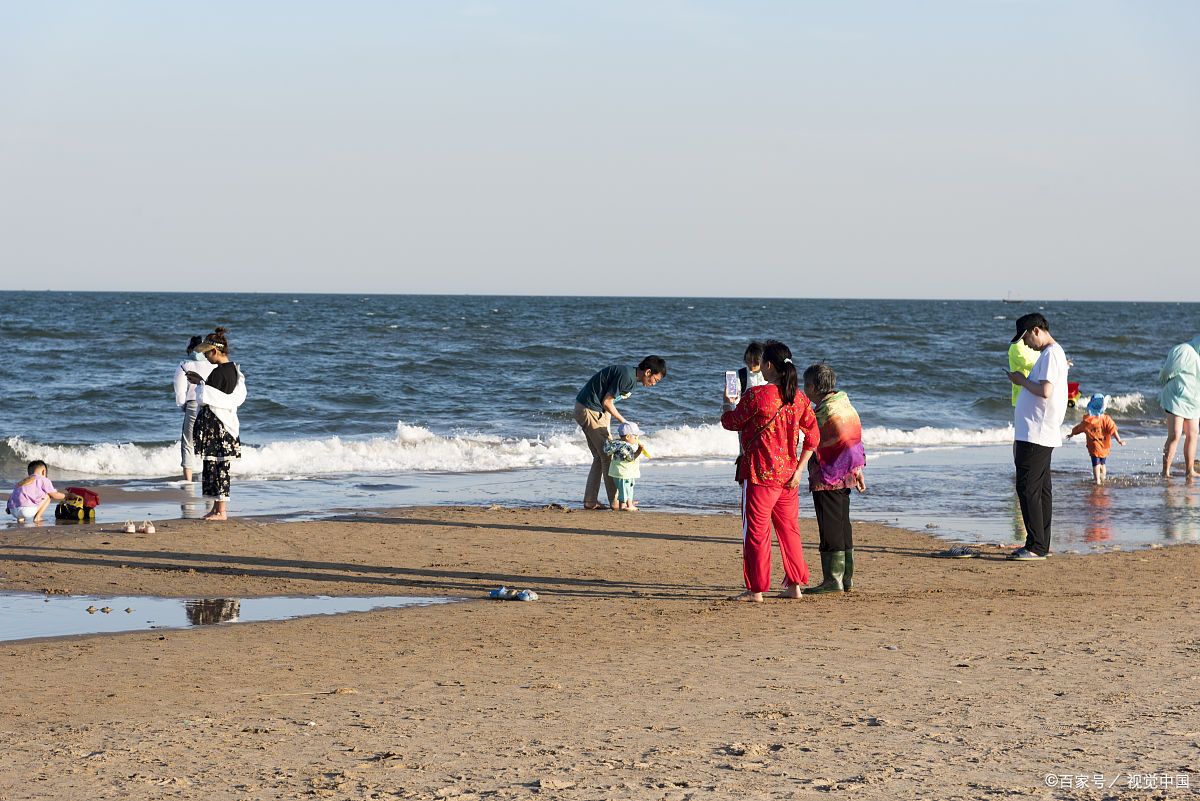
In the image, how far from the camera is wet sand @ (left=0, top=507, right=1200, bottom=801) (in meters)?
4.41

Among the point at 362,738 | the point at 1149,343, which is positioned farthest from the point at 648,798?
the point at 1149,343

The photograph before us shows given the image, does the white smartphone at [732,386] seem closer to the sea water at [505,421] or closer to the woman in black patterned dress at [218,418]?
the sea water at [505,421]

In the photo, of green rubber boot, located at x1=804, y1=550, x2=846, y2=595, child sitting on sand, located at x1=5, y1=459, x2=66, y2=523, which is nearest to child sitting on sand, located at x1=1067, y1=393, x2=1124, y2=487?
green rubber boot, located at x1=804, y1=550, x2=846, y2=595

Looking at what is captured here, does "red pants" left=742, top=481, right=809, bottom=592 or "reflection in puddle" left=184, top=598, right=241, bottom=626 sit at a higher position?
"red pants" left=742, top=481, right=809, bottom=592

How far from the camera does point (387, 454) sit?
709 inches

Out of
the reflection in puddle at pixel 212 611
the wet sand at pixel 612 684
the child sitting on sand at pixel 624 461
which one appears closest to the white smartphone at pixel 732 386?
the wet sand at pixel 612 684

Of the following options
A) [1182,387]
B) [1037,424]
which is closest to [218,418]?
[1037,424]

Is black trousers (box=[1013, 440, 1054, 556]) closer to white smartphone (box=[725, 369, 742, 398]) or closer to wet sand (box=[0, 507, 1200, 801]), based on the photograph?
wet sand (box=[0, 507, 1200, 801])

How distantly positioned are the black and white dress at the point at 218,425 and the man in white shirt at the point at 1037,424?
6233 mm

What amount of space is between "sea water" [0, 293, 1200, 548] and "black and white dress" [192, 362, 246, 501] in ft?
4.30

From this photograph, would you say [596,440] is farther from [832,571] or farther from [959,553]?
A: [832,571]

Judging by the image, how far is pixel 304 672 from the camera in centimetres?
612

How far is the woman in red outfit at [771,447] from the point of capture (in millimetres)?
7625

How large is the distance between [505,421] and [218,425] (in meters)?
12.8
